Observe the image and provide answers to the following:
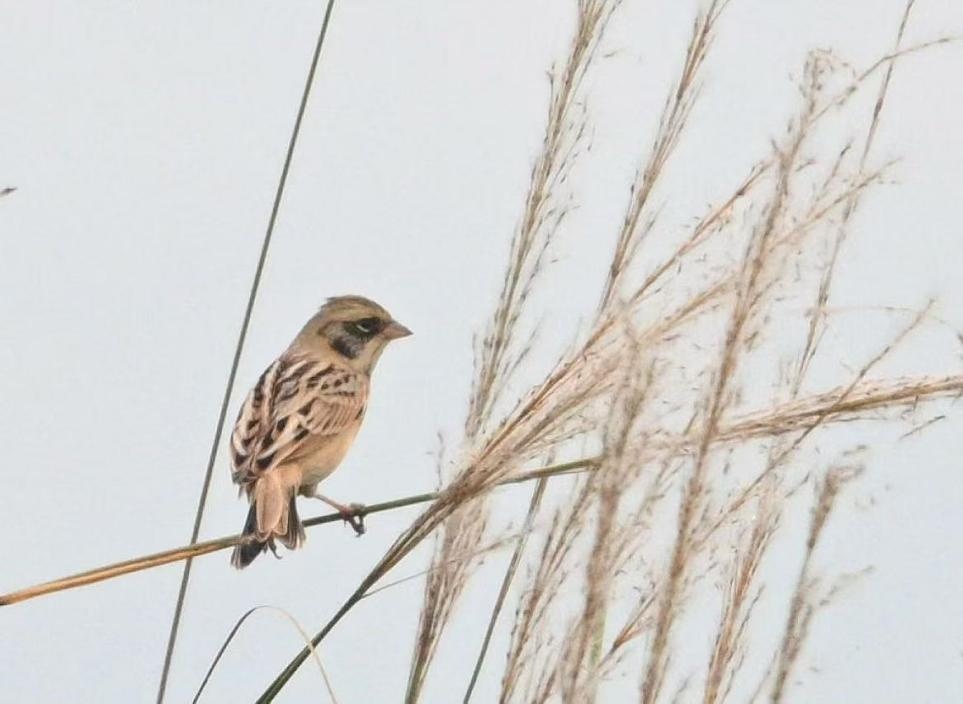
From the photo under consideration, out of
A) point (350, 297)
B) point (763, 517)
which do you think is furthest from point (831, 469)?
point (350, 297)

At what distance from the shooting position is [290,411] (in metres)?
5.17

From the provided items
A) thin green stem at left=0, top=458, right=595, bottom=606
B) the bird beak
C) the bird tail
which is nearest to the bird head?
the bird beak

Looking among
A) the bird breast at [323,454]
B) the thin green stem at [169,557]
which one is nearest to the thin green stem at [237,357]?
the thin green stem at [169,557]

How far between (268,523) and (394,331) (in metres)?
1.65

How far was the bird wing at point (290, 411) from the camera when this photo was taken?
4.86 metres

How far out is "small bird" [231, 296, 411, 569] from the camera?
4500 millimetres

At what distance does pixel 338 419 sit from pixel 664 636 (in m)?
3.22

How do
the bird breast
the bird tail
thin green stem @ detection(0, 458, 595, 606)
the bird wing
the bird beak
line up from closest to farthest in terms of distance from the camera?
thin green stem @ detection(0, 458, 595, 606) < the bird tail < the bird wing < the bird breast < the bird beak

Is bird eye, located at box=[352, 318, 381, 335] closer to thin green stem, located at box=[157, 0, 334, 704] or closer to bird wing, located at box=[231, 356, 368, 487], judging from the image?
bird wing, located at box=[231, 356, 368, 487]

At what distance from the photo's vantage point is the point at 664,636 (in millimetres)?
2152

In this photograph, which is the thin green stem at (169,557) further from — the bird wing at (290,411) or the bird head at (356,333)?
the bird head at (356,333)

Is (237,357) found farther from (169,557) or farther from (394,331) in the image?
(394,331)

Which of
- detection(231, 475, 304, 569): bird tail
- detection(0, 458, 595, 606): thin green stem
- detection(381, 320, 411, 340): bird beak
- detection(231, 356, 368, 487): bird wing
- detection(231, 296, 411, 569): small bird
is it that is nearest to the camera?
detection(0, 458, 595, 606): thin green stem

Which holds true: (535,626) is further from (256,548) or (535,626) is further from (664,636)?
(256,548)
